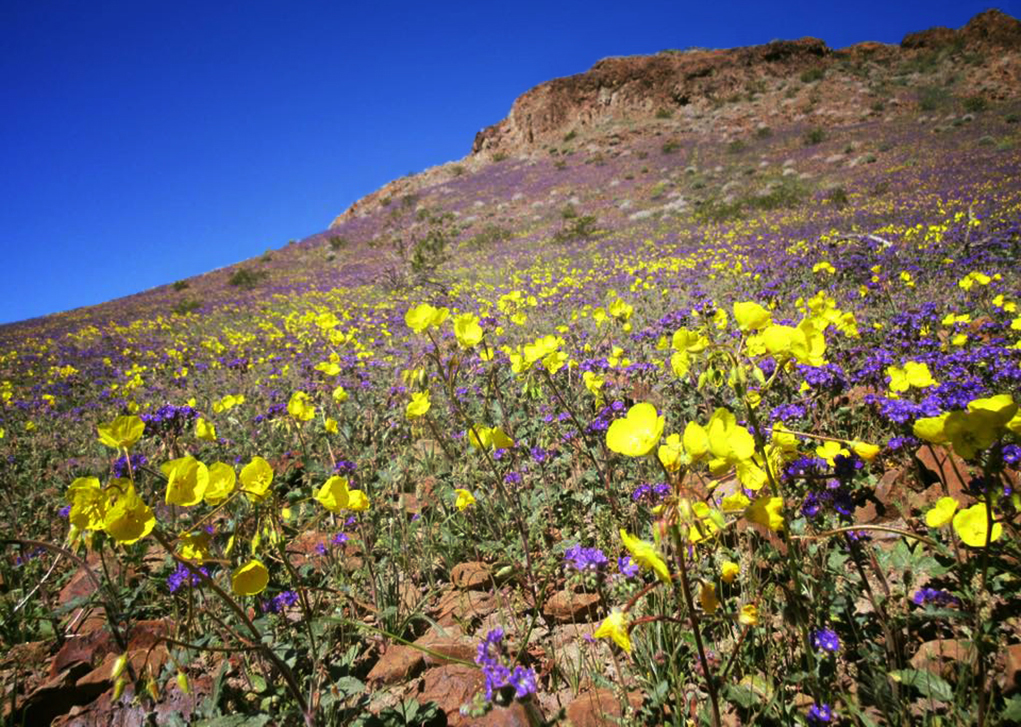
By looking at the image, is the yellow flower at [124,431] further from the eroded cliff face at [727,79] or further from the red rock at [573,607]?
the eroded cliff face at [727,79]

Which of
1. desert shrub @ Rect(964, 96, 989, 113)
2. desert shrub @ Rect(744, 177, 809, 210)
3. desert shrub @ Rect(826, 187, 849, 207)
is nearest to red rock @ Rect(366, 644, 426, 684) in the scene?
desert shrub @ Rect(826, 187, 849, 207)

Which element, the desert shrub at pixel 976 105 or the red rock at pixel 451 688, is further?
the desert shrub at pixel 976 105

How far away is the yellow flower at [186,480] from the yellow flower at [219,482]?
2 cm

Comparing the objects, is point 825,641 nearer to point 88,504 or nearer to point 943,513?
point 943,513

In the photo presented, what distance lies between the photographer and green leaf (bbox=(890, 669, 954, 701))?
147 centimetres

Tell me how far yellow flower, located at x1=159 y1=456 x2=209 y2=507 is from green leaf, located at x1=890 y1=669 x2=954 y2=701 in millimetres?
2226

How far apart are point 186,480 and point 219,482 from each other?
0.10 meters

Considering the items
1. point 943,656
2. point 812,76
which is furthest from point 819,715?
point 812,76

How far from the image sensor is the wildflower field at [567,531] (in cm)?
144

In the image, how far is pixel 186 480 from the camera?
4.73ft

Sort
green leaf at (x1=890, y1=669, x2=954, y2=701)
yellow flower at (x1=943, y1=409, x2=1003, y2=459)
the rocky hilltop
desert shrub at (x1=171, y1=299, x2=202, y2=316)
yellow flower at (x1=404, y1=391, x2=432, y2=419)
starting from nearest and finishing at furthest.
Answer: yellow flower at (x1=943, y1=409, x2=1003, y2=459) → green leaf at (x1=890, y1=669, x2=954, y2=701) → yellow flower at (x1=404, y1=391, x2=432, y2=419) → desert shrub at (x1=171, y1=299, x2=202, y2=316) → the rocky hilltop

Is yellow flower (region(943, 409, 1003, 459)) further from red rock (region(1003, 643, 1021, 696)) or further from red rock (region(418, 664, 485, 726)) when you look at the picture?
red rock (region(418, 664, 485, 726))

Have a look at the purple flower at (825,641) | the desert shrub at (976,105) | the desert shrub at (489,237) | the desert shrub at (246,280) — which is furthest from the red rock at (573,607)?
the desert shrub at (976,105)

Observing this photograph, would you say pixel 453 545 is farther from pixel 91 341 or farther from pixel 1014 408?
pixel 91 341
